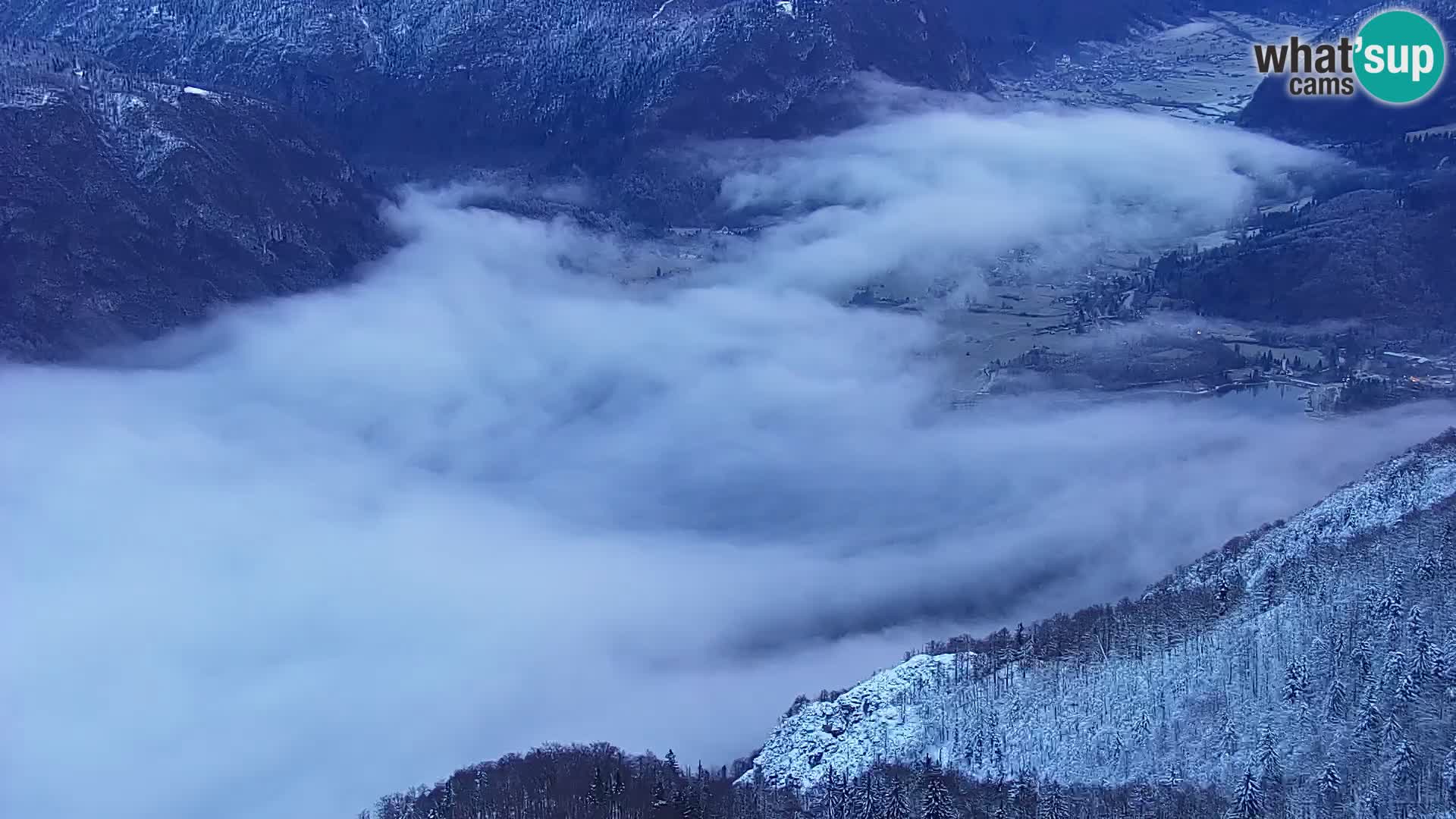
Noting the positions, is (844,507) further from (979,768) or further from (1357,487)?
(979,768)

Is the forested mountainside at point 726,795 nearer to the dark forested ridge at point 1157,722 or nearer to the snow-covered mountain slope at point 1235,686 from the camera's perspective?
the dark forested ridge at point 1157,722

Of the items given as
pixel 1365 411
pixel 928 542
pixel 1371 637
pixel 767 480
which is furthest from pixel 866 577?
pixel 1365 411

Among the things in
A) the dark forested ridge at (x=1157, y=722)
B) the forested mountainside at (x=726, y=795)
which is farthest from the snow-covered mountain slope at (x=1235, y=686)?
the forested mountainside at (x=726, y=795)

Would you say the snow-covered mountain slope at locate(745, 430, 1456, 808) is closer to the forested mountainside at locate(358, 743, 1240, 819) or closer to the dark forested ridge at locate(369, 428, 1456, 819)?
the dark forested ridge at locate(369, 428, 1456, 819)

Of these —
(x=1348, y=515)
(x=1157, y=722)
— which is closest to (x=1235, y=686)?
(x=1157, y=722)

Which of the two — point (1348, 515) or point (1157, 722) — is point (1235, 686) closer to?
point (1157, 722)

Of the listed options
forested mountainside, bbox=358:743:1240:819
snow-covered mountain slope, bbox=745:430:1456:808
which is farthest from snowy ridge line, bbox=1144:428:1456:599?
forested mountainside, bbox=358:743:1240:819
